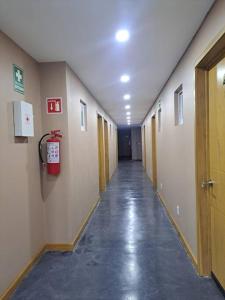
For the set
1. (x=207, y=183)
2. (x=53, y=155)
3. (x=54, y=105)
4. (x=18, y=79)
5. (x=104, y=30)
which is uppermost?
(x=104, y=30)

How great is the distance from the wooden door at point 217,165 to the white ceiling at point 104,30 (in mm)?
576

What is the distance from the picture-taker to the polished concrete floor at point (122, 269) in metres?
2.08

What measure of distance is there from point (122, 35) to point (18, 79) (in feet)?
3.82

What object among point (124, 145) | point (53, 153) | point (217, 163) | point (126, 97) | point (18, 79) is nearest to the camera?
point (217, 163)

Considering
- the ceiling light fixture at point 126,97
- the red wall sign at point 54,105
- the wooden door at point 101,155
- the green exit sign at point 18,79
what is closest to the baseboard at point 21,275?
the red wall sign at point 54,105

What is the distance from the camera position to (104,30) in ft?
7.08

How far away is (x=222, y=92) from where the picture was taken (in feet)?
6.22

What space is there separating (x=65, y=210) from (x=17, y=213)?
784 mm

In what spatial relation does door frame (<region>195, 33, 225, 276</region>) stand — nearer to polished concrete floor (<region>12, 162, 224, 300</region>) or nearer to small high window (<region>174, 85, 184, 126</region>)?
polished concrete floor (<region>12, 162, 224, 300</region>)

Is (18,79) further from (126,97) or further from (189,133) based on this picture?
(126,97)

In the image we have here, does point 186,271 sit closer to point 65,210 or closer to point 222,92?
point 65,210

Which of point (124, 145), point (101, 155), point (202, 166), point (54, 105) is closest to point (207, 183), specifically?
point (202, 166)

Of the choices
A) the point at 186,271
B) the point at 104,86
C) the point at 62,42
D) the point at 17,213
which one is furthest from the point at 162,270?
the point at 104,86

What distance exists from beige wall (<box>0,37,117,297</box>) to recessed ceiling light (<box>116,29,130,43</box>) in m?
0.92
